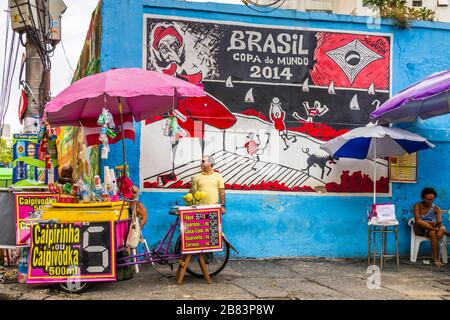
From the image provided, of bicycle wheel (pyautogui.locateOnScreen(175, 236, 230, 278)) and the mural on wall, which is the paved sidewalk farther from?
the mural on wall

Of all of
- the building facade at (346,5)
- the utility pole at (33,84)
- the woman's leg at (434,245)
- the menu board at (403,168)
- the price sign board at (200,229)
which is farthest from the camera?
the building facade at (346,5)

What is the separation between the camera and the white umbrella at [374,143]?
27.9 ft

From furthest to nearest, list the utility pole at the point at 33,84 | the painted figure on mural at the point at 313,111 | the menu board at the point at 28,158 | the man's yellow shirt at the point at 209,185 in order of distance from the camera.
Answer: the utility pole at the point at 33,84 → the menu board at the point at 28,158 → the painted figure on mural at the point at 313,111 → the man's yellow shirt at the point at 209,185

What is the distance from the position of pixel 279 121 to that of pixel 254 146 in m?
0.64

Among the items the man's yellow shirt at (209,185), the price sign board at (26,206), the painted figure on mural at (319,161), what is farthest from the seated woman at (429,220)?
the price sign board at (26,206)

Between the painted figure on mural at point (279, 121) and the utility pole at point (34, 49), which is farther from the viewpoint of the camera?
the utility pole at point (34, 49)

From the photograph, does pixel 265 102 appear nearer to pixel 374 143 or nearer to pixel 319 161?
pixel 319 161

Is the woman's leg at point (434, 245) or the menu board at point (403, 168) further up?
the menu board at point (403, 168)

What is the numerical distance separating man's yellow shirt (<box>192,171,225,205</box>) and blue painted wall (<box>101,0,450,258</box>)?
0.75 metres

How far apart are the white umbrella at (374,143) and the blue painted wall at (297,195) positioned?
3.25 feet

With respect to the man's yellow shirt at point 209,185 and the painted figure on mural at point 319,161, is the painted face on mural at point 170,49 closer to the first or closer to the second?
the man's yellow shirt at point 209,185

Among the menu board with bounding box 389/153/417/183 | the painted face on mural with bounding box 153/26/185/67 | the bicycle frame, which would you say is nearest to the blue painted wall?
the menu board with bounding box 389/153/417/183

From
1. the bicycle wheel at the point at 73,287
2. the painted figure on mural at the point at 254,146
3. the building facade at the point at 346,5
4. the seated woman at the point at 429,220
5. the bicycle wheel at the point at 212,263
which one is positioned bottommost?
the bicycle wheel at the point at 73,287

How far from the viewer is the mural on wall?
9164 mm
